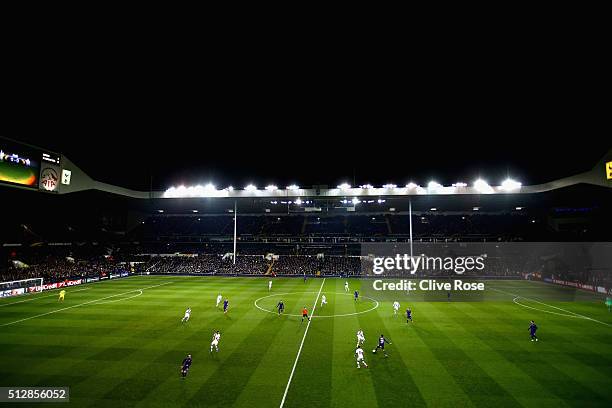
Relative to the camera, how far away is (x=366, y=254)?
60.3 m

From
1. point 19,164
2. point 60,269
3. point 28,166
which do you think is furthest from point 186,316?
point 60,269

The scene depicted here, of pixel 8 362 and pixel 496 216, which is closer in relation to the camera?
pixel 8 362

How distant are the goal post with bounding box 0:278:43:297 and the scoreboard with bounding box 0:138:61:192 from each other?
9.87 metres

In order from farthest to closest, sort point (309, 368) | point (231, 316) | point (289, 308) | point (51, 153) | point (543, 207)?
1. point (543, 207)
2. point (51, 153)
3. point (289, 308)
4. point (231, 316)
5. point (309, 368)

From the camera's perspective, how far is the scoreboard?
28594 mm

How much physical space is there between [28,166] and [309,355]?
108ft

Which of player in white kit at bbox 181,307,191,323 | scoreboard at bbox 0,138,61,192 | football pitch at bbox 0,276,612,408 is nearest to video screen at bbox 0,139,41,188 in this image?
scoreboard at bbox 0,138,61,192

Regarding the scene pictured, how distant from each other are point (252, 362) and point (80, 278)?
3760 centimetres

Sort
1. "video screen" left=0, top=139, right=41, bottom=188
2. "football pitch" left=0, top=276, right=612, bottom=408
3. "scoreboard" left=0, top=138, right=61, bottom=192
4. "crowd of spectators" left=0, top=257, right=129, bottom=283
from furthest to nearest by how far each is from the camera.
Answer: "crowd of spectators" left=0, top=257, right=129, bottom=283 < "scoreboard" left=0, top=138, right=61, bottom=192 < "video screen" left=0, top=139, right=41, bottom=188 < "football pitch" left=0, top=276, right=612, bottom=408

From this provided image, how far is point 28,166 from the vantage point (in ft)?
101

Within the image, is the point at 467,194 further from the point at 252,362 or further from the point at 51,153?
the point at 51,153

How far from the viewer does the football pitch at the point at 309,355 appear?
37.9 ft

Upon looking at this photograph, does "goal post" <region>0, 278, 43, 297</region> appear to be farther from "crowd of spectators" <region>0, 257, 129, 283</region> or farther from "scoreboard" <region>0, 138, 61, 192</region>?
"scoreboard" <region>0, 138, 61, 192</region>

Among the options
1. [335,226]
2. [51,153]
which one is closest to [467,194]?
[335,226]
